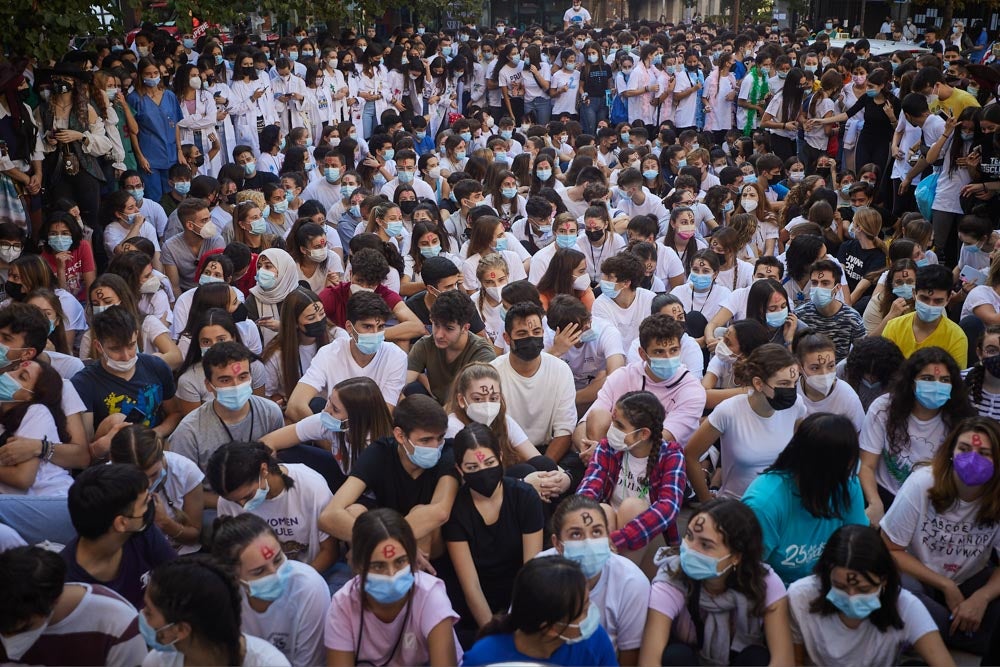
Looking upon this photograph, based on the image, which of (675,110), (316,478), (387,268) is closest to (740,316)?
→ (387,268)

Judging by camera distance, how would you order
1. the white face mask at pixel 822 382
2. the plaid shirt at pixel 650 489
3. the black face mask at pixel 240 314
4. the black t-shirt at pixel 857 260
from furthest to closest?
the black t-shirt at pixel 857 260
the black face mask at pixel 240 314
the white face mask at pixel 822 382
the plaid shirt at pixel 650 489

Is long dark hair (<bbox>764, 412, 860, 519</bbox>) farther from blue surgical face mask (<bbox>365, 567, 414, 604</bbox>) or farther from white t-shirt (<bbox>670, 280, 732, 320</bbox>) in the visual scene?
white t-shirt (<bbox>670, 280, 732, 320</bbox>)

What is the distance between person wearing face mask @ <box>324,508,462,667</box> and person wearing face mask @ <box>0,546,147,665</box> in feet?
2.34

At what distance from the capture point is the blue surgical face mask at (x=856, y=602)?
141 inches

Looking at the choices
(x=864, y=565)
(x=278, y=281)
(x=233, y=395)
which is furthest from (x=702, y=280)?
(x=864, y=565)

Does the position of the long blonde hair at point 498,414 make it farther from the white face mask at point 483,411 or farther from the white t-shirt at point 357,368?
the white t-shirt at point 357,368

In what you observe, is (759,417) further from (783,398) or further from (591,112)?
(591,112)

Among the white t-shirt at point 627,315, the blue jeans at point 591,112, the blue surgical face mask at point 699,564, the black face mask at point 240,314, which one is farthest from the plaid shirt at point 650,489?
the blue jeans at point 591,112

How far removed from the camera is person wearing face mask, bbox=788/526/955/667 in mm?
3576

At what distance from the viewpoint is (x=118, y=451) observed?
436 cm

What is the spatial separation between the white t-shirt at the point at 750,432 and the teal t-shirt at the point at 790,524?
0.62 m

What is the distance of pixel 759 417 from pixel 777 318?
146cm

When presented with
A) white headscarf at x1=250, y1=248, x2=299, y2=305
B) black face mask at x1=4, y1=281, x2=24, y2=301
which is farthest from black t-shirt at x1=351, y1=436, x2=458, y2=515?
black face mask at x1=4, y1=281, x2=24, y2=301

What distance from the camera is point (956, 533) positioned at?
4246 mm
